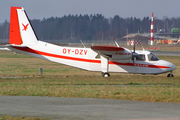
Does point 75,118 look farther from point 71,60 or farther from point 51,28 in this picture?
point 51,28

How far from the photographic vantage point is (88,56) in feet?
76.0

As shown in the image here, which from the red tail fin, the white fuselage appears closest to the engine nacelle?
the white fuselage

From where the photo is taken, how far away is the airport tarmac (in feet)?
30.0

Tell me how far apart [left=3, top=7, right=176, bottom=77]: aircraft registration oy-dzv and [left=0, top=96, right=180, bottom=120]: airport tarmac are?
10.4 metres

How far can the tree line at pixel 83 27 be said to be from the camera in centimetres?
13788

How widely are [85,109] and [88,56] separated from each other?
1301 centimetres

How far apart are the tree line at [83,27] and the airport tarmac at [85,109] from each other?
120 meters

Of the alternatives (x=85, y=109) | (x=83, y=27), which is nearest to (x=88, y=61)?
(x=85, y=109)

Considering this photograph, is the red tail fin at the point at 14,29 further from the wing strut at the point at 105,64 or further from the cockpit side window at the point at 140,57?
the cockpit side window at the point at 140,57

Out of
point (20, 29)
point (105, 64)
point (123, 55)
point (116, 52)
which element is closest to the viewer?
point (123, 55)

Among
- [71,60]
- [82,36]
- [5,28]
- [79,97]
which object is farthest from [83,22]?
[79,97]

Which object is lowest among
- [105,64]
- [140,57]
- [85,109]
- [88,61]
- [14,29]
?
[85,109]

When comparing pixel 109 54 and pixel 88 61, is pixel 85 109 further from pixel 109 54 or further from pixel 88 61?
pixel 88 61

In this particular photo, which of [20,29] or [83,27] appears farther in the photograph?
[83,27]
